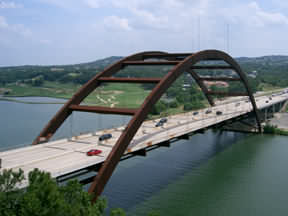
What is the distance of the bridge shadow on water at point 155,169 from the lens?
90.2ft

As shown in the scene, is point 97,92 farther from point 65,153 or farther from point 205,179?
point 65,153

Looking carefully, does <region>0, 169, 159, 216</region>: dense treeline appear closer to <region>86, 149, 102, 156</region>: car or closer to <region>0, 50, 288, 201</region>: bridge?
<region>0, 50, 288, 201</region>: bridge

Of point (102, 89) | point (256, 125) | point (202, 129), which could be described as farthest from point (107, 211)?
point (102, 89)

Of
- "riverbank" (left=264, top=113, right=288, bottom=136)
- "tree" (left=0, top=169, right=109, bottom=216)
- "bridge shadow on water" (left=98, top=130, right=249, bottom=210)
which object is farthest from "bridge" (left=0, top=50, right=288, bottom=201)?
"riverbank" (left=264, top=113, right=288, bottom=136)

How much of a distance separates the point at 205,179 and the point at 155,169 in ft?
17.9

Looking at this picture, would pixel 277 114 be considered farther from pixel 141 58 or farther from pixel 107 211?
pixel 107 211

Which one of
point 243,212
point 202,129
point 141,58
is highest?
point 141,58

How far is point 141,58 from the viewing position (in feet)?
122

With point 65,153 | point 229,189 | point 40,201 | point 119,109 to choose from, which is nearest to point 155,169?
point 229,189

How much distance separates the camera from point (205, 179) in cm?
3291

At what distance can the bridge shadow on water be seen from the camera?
90.2 ft

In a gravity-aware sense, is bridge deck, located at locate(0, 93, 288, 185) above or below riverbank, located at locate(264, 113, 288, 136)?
above

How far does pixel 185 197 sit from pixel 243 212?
505 centimetres

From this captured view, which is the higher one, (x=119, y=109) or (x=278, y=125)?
(x=119, y=109)
